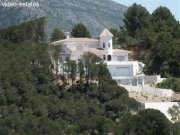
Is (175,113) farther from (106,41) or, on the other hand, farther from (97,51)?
(106,41)

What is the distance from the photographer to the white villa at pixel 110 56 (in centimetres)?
7331

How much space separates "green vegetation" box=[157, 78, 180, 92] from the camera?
228 ft

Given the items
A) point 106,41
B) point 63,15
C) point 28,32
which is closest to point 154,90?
point 106,41

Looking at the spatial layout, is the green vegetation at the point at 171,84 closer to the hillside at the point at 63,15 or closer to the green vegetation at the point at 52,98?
the green vegetation at the point at 52,98

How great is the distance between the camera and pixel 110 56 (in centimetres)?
7750

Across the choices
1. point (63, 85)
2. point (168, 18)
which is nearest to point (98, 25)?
point (168, 18)

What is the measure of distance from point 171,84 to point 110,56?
32.1 feet

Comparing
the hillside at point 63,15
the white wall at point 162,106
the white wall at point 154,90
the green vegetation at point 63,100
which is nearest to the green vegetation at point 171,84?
the white wall at point 154,90

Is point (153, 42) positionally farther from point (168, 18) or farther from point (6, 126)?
point (6, 126)

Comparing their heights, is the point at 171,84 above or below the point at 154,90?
above

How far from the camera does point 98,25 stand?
18562 cm

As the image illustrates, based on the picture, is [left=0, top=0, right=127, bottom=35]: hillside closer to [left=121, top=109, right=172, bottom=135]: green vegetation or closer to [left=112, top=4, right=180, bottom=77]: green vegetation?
[left=112, top=4, right=180, bottom=77]: green vegetation

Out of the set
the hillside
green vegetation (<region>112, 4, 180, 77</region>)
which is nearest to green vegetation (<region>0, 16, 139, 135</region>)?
green vegetation (<region>112, 4, 180, 77</region>)

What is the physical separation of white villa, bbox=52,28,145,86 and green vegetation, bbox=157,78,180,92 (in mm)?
2364
